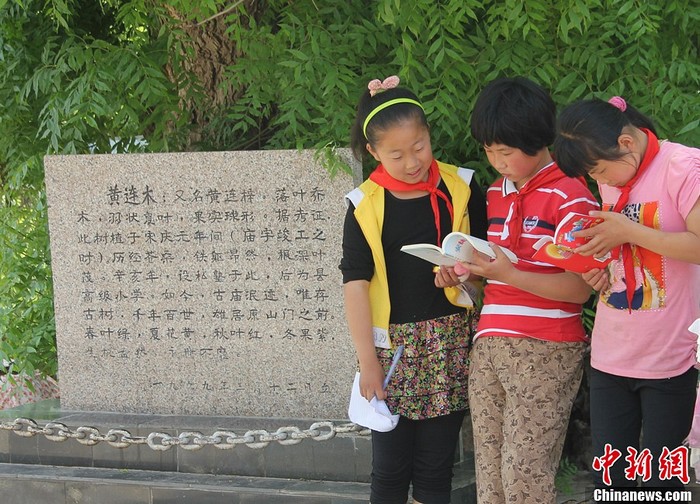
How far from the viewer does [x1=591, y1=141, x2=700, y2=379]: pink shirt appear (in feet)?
9.21

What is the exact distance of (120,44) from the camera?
588 cm

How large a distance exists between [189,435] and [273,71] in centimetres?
186

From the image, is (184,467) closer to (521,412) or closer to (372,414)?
Answer: (372,414)

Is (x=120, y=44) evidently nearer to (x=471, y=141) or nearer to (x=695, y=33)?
(x=471, y=141)

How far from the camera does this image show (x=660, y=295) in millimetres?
2850

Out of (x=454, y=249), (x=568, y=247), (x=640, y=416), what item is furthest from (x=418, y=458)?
(x=568, y=247)

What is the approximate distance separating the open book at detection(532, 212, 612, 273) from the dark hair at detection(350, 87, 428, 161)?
2.07ft

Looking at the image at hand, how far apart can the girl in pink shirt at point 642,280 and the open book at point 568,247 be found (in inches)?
1.2

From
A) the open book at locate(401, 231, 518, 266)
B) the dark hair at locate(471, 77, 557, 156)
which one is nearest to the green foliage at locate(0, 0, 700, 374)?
the dark hair at locate(471, 77, 557, 156)

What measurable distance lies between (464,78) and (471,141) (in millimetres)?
296

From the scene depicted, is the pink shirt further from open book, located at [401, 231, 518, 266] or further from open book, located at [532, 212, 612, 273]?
open book, located at [401, 231, 518, 266]

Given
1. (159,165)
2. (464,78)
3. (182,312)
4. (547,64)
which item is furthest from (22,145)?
(547,64)

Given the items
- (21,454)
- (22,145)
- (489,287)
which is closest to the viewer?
(489,287)

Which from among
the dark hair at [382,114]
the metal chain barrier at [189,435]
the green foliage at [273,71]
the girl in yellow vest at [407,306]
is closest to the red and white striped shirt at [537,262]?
the girl in yellow vest at [407,306]
